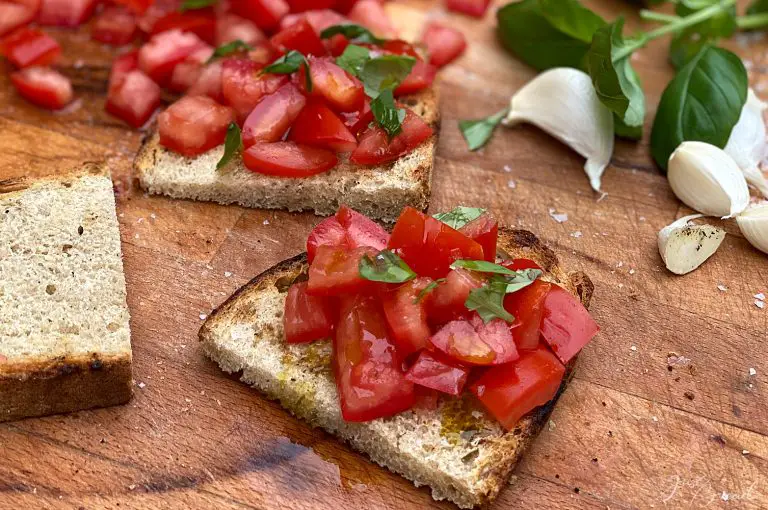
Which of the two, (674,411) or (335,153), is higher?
(335,153)

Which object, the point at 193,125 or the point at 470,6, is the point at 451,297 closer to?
the point at 193,125

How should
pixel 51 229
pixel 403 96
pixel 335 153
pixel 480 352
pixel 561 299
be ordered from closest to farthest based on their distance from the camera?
pixel 480 352 → pixel 561 299 → pixel 51 229 → pixel 335 153 → pixel 403 96

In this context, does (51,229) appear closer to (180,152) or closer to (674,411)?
(180,152)

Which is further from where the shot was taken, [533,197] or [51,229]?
[533,197]

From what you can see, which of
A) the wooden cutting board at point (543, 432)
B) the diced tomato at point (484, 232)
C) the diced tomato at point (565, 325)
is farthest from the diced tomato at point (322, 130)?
the diced tomato at point (565, 325)

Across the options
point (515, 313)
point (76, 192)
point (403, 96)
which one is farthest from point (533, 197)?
point (76, 192)

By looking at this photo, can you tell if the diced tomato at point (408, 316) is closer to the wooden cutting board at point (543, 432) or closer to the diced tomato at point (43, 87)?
the wooden cutting board at point (543, 432)

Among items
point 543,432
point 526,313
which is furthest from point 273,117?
point 543,432

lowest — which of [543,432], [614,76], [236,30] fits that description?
[543,432]
